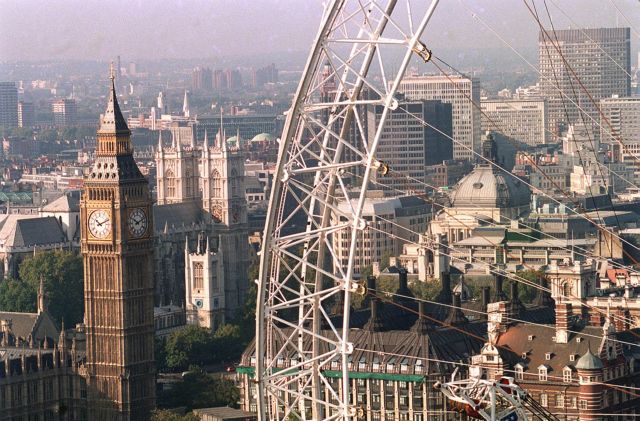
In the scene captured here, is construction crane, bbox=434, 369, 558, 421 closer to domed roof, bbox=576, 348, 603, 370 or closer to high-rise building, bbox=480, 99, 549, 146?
domed roof, bbox=576, 348, 603, 370

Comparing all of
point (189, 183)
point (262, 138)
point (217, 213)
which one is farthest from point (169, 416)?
point (262, 138)

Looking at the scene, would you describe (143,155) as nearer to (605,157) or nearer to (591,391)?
(605,157)

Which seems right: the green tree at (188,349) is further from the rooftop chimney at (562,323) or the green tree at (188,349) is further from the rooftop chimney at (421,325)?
the rooftop chimney at (562,323)

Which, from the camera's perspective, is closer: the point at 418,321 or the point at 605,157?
the point at 418,321

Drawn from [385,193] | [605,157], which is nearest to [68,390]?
[385,193]

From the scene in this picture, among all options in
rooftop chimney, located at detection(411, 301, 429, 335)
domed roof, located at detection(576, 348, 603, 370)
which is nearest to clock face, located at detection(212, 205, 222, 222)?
rooftop chimney, located at detection(411, 301, 429, 335)

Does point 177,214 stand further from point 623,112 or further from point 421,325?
point 623,112
